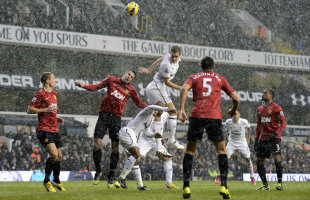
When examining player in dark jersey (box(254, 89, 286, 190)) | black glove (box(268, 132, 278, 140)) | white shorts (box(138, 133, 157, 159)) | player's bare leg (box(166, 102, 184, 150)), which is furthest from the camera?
black glove (box(268, 132, 278, 140))

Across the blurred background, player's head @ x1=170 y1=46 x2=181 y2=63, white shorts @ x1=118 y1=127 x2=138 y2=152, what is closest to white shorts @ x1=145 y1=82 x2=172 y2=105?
player's head @ x1=170 y1=46 x2=181 y2=63

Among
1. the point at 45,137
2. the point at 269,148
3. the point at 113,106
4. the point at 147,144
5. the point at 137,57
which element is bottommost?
the point at 269,148

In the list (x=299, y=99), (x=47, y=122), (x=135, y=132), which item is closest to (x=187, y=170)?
(x=135, y=132)

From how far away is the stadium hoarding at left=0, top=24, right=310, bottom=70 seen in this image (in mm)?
31844

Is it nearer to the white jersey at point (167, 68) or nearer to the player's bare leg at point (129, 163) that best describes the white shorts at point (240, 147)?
the player's bare leg at point (129, 163)

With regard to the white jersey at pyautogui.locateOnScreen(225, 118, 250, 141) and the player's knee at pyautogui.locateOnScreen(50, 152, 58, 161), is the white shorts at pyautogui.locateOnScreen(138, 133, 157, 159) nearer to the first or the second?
the player's knee at pyautogui.locateOnScreen(50, 152, 58, 161)

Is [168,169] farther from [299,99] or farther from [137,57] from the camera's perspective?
[299,99]

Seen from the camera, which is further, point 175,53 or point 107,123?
point 107,123

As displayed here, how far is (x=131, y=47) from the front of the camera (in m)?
36.2

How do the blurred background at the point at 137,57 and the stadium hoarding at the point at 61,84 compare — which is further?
the stadium hoarding at the point at 61,84

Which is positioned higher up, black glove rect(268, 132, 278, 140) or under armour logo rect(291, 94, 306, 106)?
under armour logo rect(291, 94, 306, 106)

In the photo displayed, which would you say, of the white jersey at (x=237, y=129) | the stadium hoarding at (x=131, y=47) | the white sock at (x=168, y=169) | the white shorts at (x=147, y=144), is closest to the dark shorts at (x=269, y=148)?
the white sock at (x=168, y=169)

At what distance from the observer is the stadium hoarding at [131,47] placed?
31.8 meters

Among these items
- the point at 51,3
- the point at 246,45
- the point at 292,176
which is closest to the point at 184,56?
the point at 246,45
